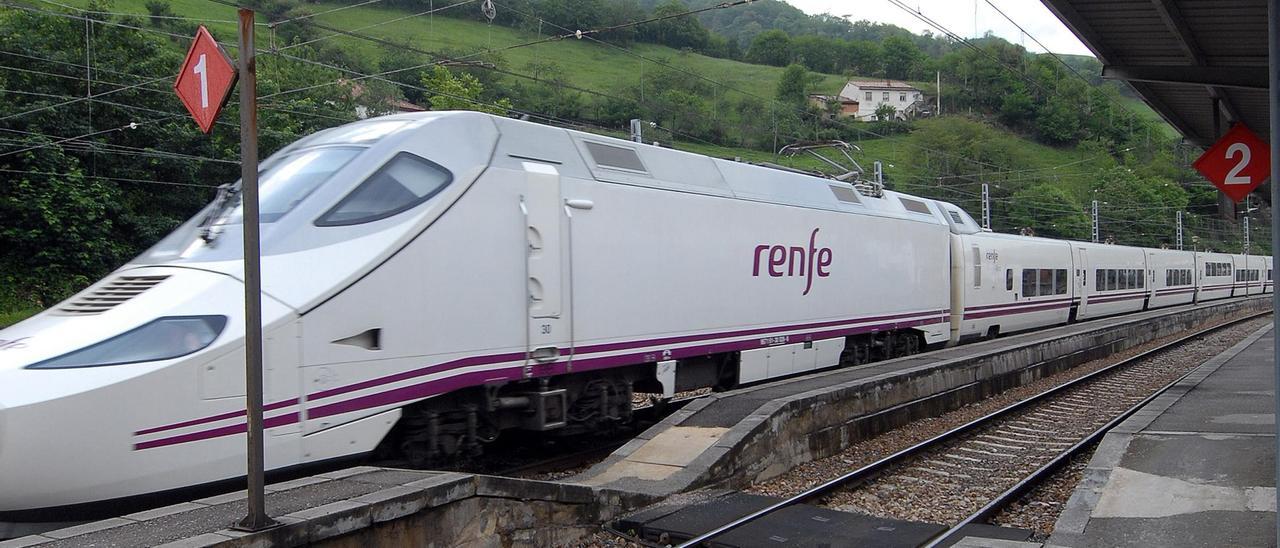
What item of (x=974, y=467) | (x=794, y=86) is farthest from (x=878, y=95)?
(x=974, y=467)

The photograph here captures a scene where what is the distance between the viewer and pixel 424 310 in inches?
277

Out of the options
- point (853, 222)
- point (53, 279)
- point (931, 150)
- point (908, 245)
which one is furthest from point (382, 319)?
point (931, 150)

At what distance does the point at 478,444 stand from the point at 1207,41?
863cm

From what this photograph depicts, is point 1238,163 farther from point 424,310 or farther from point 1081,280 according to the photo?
point 1081,280

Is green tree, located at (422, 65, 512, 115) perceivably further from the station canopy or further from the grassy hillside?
the station canopy

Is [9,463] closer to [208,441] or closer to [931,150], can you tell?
[208,441]

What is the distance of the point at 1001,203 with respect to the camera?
193 ft

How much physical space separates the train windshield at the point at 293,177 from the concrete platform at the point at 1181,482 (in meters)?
5.74

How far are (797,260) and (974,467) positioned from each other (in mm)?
3471

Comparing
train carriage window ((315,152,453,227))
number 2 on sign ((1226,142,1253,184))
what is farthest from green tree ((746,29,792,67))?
train carriage window ((315,152,453,227))

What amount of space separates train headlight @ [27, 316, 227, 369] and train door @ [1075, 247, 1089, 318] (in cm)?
2415

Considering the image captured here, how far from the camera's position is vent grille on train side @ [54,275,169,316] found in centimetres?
599

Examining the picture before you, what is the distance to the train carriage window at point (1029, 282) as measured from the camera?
847 inches

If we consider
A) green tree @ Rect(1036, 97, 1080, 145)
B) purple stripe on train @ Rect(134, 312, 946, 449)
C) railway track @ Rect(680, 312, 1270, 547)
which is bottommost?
railway track @ Rect(680, 312, 1270, 547)
